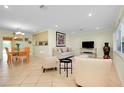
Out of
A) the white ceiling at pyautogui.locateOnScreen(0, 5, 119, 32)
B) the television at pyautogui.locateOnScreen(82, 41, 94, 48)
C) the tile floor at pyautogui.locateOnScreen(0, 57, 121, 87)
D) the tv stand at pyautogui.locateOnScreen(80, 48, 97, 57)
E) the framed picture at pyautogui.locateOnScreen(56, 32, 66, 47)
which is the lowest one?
the tile floor at pyautogui.locateOnScreen(0, 57, 121, 87)

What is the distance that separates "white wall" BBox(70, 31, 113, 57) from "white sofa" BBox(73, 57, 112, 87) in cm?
720

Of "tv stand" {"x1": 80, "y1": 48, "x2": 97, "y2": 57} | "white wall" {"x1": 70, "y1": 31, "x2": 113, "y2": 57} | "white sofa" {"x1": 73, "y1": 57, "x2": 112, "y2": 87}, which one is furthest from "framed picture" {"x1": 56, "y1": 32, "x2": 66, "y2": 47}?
"white sofa" {"x1": 73, "y1": 57, "x2": 112, "y2": 87}

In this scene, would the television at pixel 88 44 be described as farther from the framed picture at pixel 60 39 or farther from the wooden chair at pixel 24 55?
the wooden chair at pixel 24 55

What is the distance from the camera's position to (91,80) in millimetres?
2490

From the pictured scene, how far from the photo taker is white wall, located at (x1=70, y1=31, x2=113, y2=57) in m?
8.98

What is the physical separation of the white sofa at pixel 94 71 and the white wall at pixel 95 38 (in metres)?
7.20

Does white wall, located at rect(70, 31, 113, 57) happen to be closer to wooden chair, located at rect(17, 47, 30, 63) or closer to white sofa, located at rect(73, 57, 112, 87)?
wooden chair, located at rect(17, 47, 30, 63)

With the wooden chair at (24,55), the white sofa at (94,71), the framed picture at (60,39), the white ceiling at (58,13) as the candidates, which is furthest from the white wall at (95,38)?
the white sofa at (94,71)

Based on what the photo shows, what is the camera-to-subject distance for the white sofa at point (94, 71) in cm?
235

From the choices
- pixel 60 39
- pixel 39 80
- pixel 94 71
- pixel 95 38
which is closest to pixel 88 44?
pixel 95 38

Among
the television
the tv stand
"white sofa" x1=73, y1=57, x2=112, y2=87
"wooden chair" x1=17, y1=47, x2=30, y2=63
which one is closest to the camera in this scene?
"white sofa" x1=73, y1=57, x2=112, y2=87
